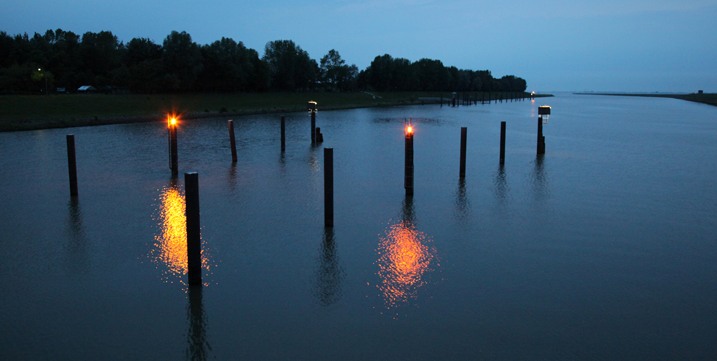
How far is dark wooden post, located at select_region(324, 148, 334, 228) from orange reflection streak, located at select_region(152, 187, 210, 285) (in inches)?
127

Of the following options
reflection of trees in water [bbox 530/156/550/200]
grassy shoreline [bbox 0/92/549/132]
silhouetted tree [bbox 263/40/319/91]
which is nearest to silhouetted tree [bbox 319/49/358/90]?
silhouetted tree [bbox 263/40/319/91]

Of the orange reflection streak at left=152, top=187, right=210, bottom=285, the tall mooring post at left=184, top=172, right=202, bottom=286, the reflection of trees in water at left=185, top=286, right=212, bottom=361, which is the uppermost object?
the tall mooring post at left=184, top=172, right=202, bottom=286

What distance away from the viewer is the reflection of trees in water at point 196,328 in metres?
7.91

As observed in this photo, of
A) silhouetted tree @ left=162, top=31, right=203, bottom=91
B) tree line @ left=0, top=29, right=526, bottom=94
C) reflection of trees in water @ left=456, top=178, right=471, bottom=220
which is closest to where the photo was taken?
reflection of trees in water @ left=456, top=178, right=471, bottom=220

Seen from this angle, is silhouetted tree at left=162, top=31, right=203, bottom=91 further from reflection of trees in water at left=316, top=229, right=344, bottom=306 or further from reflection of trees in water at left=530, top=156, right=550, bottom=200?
reflection of trees in water at left=316, top=229, right=344, bottom=306

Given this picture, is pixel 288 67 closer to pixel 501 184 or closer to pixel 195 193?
pixel 501 184

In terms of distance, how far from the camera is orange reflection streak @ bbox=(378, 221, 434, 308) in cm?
1007

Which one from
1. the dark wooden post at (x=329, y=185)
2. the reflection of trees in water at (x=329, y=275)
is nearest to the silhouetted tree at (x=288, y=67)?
the dark wooden post at (x=329, y=185)

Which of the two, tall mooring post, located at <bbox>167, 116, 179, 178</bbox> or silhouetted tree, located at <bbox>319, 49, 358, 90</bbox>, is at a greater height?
silhouetted tree, located at <bbox>319, 49, 358, 90</bbox>

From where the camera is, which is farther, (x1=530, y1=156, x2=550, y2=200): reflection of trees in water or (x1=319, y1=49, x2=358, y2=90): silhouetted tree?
(x1=319, y1=49, x2=358, y2=90): silhouetted tree

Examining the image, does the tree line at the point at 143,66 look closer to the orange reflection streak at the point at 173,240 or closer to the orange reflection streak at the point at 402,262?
the orange reflection streak at the point at 173,240

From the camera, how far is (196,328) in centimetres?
863

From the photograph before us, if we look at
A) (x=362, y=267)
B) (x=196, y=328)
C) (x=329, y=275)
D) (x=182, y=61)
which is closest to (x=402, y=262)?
(x=362, y=267)

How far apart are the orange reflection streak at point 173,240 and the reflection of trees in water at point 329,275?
2.18 metres
